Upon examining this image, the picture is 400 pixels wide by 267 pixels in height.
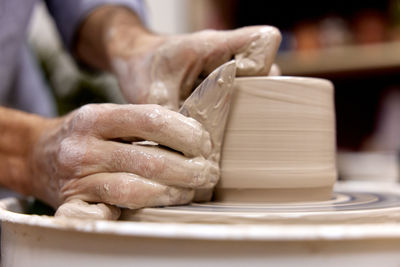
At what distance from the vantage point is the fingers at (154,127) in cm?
58

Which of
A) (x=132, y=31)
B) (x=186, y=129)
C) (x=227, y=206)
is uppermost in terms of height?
(x=132, y=31)

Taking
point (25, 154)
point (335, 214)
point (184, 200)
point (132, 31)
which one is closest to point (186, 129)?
point (184, 200)

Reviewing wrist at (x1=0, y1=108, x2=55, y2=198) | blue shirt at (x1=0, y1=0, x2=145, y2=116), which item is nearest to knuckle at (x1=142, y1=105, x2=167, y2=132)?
wrist at (x1=0, y1=108, x2=55, y2=198)

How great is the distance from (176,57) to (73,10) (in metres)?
0.68

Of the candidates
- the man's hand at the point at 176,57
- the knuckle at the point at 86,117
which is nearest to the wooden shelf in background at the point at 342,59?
the man's hand at the point at 176,57

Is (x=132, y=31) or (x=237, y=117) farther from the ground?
(x=132, y=31)

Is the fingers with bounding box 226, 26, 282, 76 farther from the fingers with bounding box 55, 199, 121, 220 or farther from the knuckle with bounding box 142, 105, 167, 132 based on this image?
the fingers with bounding box 55, 199, 121, 220

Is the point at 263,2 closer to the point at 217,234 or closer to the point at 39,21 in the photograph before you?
the point at 39,21

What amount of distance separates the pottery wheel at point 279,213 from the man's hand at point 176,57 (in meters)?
0.23

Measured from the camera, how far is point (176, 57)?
0.80 m

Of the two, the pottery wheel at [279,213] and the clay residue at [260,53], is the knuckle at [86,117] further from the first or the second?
the clay residue at [260,53]

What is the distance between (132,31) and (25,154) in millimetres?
405

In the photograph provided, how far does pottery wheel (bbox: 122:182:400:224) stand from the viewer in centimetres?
54

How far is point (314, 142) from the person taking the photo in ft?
2.29
